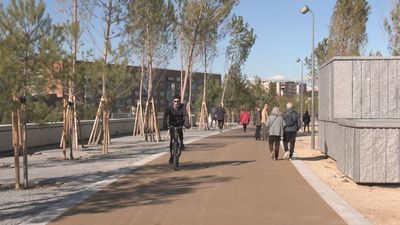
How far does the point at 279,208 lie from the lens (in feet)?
26.2

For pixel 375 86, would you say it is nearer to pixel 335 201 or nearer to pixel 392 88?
pixel 392 88

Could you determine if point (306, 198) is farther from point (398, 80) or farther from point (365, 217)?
Result: point (398, 80)

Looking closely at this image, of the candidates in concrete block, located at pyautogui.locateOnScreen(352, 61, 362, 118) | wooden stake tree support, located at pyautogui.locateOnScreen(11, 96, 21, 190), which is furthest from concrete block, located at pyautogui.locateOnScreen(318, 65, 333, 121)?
wooden stake tree support, located at pyautogui.locateOnScreen(11, 96, 21, 190)

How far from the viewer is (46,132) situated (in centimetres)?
2189

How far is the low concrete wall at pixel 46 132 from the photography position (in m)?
18.4

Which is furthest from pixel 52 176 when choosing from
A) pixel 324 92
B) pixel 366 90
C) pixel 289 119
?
pixel 324 92

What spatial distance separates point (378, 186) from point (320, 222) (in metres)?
4.20

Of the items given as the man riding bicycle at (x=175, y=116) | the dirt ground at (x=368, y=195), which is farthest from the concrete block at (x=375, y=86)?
the man riding bicycle at (x=175, y=116)

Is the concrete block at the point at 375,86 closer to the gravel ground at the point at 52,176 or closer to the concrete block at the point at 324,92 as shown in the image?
the concrete block at the point at 324,92

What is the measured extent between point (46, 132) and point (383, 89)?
13421 millimetres

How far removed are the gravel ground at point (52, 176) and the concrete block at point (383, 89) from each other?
6.39 m

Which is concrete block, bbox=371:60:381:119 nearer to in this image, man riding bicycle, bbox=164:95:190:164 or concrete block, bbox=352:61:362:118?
concrete block, bbox=352:61:362:118

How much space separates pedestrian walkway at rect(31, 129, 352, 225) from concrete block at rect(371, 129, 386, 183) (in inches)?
52.7

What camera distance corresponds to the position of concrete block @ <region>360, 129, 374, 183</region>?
1059 centimetres
